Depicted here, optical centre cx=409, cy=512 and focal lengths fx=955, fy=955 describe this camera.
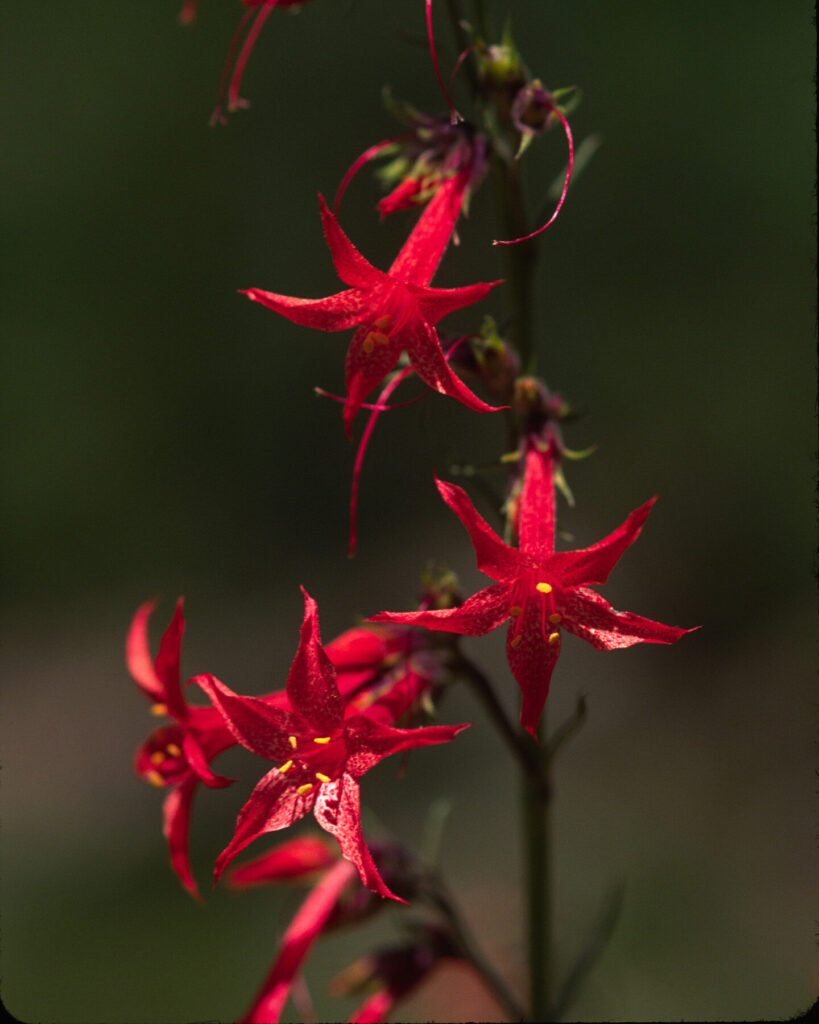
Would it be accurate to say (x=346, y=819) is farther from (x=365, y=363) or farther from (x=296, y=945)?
(x=296, y=945)

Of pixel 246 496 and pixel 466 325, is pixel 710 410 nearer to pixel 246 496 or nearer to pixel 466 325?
pixel 466 325

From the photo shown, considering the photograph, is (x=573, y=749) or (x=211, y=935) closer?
(x=211, y=935)

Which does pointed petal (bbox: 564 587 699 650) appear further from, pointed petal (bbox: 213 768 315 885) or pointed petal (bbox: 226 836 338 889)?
pointed petal (bbox: 226 836 338 889)

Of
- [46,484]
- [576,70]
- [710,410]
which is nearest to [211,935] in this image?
[46,484]

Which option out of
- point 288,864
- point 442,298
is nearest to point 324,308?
point 442,298

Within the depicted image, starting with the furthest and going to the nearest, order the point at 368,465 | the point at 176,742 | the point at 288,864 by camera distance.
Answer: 1. the point at 368,465
2. the point at 288,864
3. the point at 176,742

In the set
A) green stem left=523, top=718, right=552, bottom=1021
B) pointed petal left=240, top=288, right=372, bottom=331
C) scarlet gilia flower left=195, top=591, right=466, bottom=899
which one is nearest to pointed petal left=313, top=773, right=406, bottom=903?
scarlet gilia flower left=195, top=591, right=466, bottom=899
